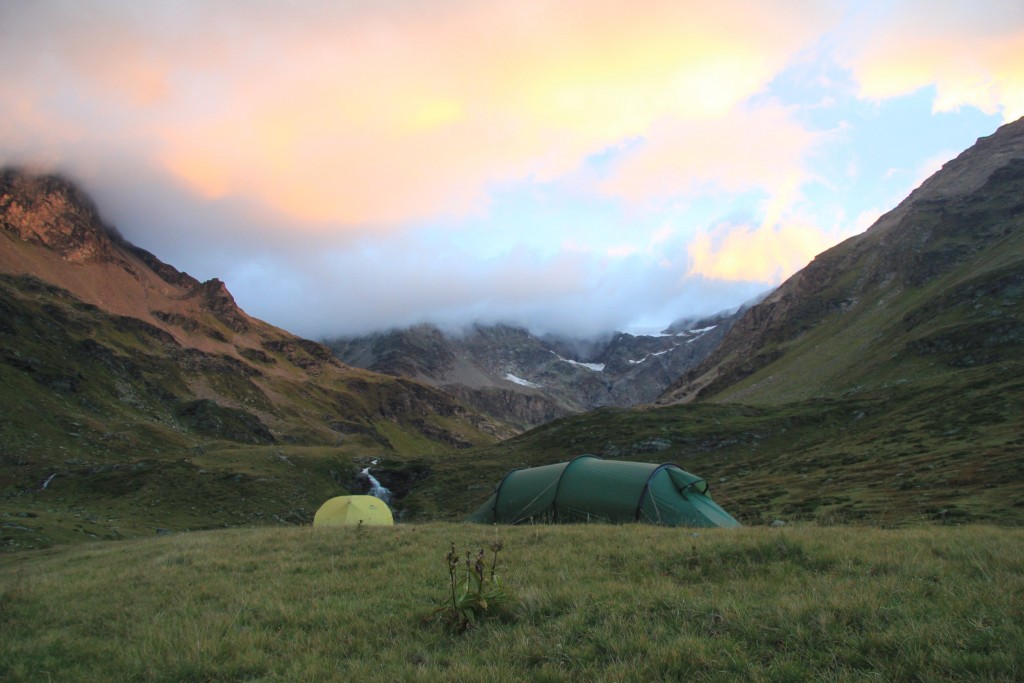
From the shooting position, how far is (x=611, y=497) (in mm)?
22547

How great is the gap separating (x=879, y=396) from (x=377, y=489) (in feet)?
233

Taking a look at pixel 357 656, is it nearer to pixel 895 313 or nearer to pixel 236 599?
pixel 236 599

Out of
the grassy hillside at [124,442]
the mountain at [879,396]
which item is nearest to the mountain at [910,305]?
the mountain at [879,396]

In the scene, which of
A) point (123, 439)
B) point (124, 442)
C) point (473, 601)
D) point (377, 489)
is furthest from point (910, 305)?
point (123, 439)

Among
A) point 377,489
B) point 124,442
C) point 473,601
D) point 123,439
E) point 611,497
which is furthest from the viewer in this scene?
point 123,439

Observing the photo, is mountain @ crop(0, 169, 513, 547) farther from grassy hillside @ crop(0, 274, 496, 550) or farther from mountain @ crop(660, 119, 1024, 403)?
mountain @ crop(660, 119, 1024, 403)

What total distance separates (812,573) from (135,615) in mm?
13179

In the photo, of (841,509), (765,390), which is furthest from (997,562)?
(765,390)

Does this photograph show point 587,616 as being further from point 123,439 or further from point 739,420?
point 123,439

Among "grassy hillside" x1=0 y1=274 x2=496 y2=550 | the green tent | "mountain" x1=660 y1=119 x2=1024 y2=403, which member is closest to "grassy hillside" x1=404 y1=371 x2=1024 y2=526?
the green tent

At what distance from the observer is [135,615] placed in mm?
11383

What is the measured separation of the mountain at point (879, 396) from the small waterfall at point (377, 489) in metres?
6.73

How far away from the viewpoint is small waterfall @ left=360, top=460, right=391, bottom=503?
82.6 m

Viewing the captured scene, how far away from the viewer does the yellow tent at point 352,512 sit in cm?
3266
